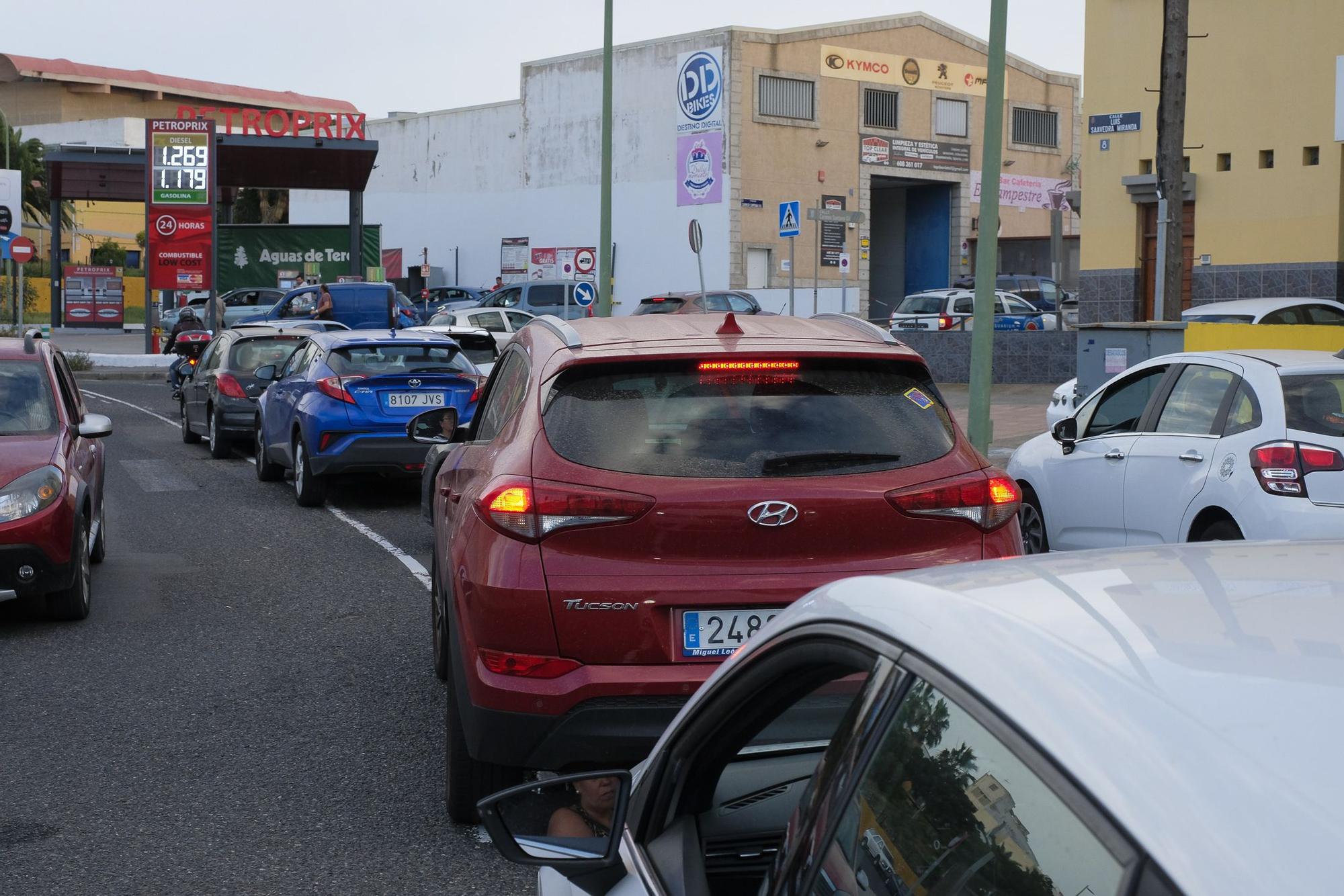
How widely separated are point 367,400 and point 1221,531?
759cm

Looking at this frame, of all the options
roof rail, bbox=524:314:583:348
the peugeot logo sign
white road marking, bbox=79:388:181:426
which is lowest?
white road marking, bbox=79:388:181:426

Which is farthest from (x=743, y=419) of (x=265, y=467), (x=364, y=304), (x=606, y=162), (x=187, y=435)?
(x=364, y=304)

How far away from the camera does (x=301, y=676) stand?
7.55 metres

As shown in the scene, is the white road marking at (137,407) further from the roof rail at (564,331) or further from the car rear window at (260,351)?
the roof rail at (564,331)

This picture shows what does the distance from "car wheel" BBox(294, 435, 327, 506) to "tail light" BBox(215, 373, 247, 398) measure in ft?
13.2

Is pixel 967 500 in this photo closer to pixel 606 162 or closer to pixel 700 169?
pixel 606 162

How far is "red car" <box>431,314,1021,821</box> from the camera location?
4.65 meters

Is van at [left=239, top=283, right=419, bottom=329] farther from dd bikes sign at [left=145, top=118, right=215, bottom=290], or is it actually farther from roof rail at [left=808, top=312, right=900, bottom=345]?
roof rail at [left=808, top=312, right=900, bottom=345]

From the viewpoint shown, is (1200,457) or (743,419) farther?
(1200,457)

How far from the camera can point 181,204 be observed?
1401 inches

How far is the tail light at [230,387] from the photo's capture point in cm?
1795

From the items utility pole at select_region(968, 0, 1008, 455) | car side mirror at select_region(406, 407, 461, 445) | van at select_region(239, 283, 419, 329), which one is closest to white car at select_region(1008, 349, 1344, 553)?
utility pole at select_region(968, 0, 1008, 455)

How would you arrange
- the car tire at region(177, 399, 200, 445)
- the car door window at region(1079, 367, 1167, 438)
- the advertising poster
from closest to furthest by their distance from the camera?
the car door window at region(1079, 367, 1167, 438) < the car tire at region(177, 399, 200, 445) < the advertising poster

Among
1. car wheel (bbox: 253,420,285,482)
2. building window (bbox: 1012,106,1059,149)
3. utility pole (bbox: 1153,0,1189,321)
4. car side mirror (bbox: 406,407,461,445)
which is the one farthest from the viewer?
building window (bbox: 1012,106,1059,149)
